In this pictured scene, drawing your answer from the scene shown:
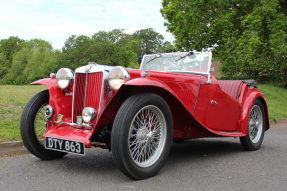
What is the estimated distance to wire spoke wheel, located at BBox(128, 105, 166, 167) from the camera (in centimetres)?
389

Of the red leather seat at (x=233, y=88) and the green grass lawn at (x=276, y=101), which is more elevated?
the red leather seat at (x=233, y=88)

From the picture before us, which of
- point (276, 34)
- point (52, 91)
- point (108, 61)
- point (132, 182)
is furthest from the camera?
point (108, 61)

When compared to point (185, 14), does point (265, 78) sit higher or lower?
lower

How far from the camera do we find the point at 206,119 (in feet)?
→ 16.4

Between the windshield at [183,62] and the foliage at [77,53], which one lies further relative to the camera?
the foliage at [77,53]

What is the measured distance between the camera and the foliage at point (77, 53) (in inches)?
2697

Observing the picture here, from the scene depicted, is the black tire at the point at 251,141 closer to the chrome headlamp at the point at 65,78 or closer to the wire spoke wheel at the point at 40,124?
the chrome headlamp at the point at 65,78

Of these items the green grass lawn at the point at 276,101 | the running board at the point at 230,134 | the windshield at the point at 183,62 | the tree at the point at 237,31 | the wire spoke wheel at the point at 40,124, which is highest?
the tree at the point at 237,31

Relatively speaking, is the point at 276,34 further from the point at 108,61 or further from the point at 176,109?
the point at 108,61

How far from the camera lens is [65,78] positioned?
15.1ft

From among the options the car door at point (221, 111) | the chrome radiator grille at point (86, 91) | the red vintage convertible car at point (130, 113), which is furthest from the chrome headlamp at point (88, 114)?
the car door at point (221, 111)

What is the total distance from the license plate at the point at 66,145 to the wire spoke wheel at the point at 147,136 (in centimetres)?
58

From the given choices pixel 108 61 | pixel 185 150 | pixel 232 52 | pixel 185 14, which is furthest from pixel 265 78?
pixel 108 61

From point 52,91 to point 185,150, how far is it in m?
2.58
